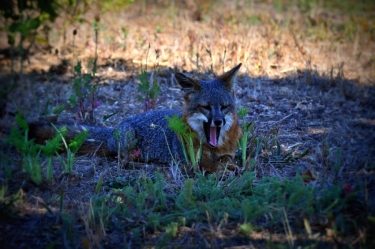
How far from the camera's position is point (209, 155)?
18.0 ft

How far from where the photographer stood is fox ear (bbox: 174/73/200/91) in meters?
5.54

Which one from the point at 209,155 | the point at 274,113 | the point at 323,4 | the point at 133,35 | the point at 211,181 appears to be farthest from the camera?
the point at 323,4

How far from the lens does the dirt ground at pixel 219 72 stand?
431 centimetres

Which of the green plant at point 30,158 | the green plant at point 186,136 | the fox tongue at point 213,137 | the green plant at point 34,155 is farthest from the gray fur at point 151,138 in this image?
the green plant at point 30,158

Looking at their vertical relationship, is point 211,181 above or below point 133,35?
below

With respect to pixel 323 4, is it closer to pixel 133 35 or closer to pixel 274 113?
pixel 133 35

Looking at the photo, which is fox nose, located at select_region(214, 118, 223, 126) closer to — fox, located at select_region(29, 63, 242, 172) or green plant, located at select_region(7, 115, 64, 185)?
fox, located at select_region(29, 63, 242, 172)

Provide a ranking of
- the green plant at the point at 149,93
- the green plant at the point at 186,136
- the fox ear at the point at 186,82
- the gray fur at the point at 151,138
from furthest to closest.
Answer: the green plant at the point at 149,93 < the gray fur at the point at 151,138 < the fox ear at the point at 186,82 < the green plant at the point at 186,136

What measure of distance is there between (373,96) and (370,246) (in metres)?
4.56

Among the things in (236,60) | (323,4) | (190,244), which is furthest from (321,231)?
(323,4)

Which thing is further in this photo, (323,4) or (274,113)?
(323,4)

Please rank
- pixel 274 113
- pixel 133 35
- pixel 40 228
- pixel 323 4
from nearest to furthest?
1. pixel 40 228
2. pixel 274 113
3. pixel 133 35
4. pixel 323 4

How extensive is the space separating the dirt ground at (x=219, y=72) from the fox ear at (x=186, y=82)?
3.45 feet

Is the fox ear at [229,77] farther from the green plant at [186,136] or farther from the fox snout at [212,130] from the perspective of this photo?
the green plant at [186,136]
